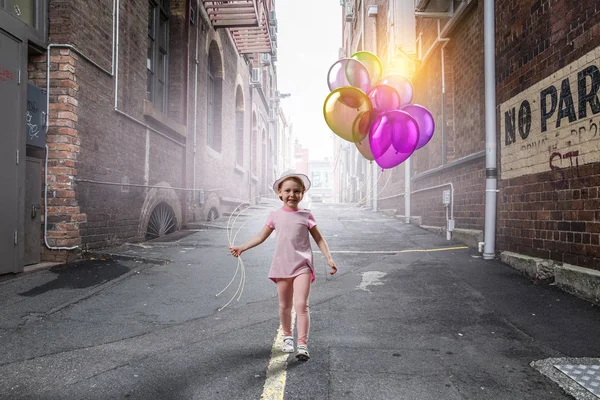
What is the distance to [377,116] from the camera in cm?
482

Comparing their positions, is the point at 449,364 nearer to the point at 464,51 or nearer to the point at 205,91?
the point at 464,51

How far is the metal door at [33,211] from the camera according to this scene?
5359 mm

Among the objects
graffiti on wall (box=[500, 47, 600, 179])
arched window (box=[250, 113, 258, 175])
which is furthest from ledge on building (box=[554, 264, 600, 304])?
arched window (box=[250, 113, 258, 175])

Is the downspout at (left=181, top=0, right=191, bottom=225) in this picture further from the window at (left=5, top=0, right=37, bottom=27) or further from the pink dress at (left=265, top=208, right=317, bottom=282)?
the pink dress at (left=265, top=208, right=317, bottom=282)

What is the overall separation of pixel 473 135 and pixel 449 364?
5.71 metres

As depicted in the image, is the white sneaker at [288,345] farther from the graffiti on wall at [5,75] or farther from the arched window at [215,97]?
the arched window at [215,97]

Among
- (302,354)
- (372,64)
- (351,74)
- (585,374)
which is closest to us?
(585,374)

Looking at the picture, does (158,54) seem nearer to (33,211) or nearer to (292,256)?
(33,211)

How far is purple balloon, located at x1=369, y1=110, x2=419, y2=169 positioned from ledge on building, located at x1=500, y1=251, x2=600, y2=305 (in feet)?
6.40

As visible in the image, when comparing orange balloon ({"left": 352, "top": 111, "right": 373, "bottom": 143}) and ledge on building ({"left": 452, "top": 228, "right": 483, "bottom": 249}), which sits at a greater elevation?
orange balloon ({"left": 352, "top": 111, "right": 373, "bottom": 143})

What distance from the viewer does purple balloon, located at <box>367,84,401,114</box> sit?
4895mm

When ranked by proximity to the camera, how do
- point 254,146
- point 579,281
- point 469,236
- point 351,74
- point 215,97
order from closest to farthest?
point 579,281 → point 351,74 → point 469,236 → point 215,97 → point 254,146

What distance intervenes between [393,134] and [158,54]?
715cm

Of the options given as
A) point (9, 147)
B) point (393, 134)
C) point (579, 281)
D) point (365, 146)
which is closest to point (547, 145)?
point (579, 281)
